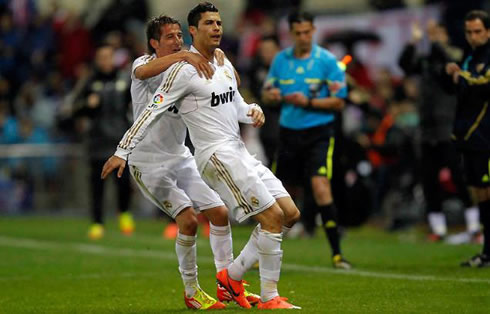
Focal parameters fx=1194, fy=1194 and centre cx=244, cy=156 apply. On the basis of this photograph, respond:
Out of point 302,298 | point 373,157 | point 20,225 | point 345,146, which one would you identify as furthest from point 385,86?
point 302,298

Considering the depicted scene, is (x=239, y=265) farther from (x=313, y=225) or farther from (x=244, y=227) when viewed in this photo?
(x=244, y=227)

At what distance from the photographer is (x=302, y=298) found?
10203mm

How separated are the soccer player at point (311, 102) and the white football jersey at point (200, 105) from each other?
143 inches

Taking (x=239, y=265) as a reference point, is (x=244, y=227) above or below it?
below

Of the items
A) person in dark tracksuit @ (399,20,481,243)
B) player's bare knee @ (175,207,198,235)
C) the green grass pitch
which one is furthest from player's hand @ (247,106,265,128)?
person in dark tracksuit @ (399,20,481,243)

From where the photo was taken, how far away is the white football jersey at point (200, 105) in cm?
928

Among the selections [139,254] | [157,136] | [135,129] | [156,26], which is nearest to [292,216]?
[157,136]

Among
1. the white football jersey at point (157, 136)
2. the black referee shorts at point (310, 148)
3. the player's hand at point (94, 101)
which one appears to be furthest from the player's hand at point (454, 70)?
the player's hand at point (94, 101)

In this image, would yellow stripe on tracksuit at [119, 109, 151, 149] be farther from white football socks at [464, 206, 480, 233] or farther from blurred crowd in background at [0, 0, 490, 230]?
white football socks at [464, 206, 480, 233]

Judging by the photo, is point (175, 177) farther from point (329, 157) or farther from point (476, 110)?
point (476, 110)

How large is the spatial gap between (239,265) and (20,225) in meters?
12.9

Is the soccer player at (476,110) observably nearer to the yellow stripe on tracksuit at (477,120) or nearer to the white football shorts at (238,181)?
the yellow stripe on tracksuit at (477,120)

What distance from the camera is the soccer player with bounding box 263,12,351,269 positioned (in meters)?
13.1

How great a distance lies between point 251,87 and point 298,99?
4.59 meters
